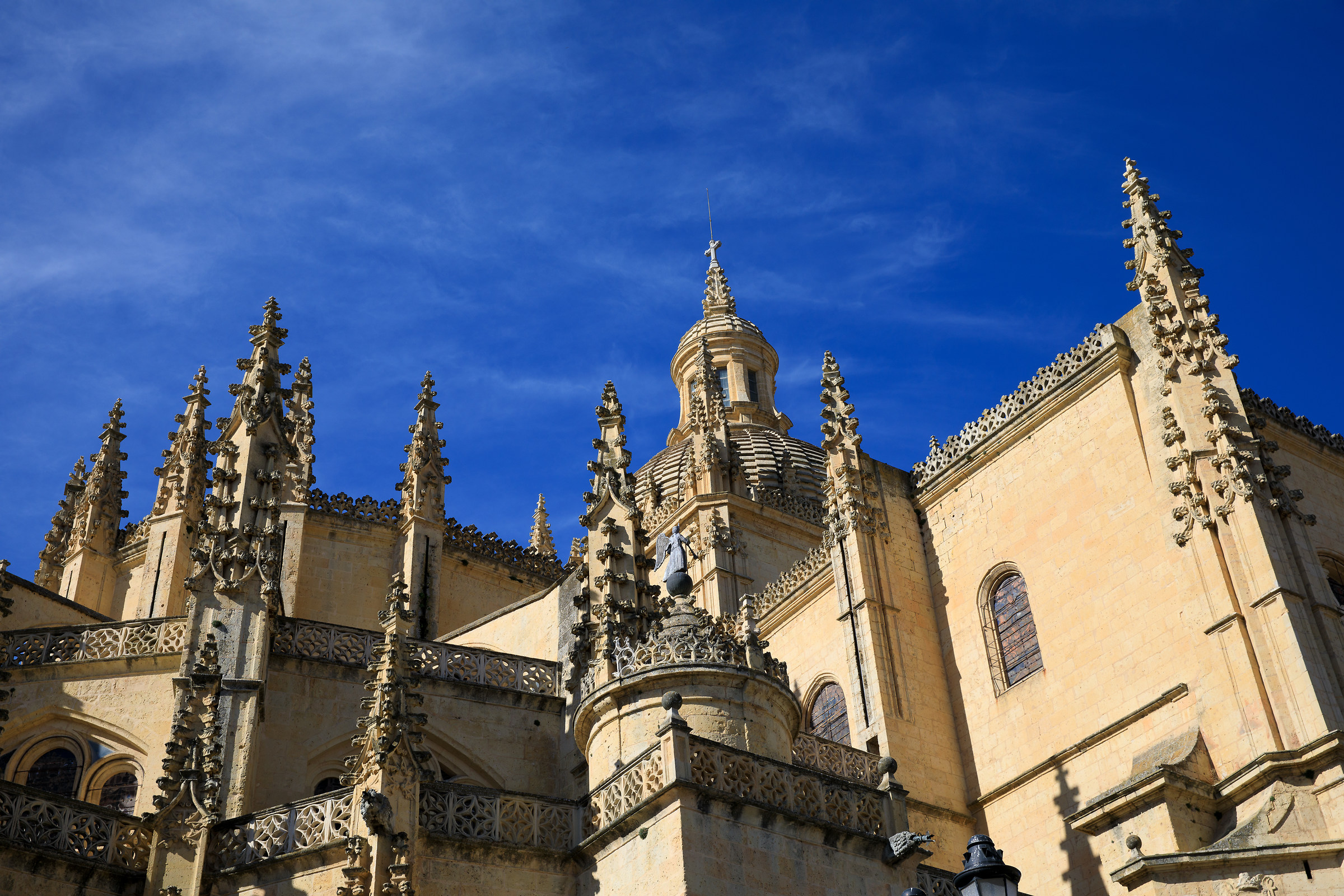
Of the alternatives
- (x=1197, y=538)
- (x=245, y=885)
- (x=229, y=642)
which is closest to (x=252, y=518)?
(x=229, y=642)

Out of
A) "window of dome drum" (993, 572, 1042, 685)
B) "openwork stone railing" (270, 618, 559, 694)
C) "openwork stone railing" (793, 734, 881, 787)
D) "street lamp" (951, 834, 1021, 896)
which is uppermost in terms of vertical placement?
"window of dome drum" (993, 572, 1042, 685)

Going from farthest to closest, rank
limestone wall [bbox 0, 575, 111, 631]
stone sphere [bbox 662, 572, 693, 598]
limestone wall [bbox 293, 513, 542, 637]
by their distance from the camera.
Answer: limestone wall [bbox 293, 513, 542, 637]
limestone wall [bbox 0, 575, 111, 631]
stone sphere [bbox 662, 572, 693, 598]

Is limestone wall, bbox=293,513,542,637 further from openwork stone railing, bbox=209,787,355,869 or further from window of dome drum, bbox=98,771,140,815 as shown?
openwork stone railing, bbox=209,787,355,869

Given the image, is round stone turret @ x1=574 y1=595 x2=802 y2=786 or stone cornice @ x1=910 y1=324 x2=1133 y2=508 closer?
round stone turret @ x1=574 y1=595 x2=802 y2=786

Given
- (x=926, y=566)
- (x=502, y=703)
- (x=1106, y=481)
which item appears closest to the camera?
(x=502, y=703)

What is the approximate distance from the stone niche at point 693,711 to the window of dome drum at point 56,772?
7.64 metres

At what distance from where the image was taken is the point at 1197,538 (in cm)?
2105

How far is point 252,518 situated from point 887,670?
11.0m

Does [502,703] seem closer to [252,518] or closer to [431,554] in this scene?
[252,518]

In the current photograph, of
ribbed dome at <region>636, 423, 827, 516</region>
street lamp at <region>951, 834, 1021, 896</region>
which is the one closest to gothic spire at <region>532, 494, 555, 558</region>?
ribbed dome at <region>636, 423, 827, 516</region>

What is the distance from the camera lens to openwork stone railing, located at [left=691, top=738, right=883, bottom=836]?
17.1 meters

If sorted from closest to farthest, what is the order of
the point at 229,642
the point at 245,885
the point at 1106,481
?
1. the point at 245,885
2. the point at 229,642
3. the point at 1106,481

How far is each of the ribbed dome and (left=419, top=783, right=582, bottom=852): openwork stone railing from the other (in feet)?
64.5

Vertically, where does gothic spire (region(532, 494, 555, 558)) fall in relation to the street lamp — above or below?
above
